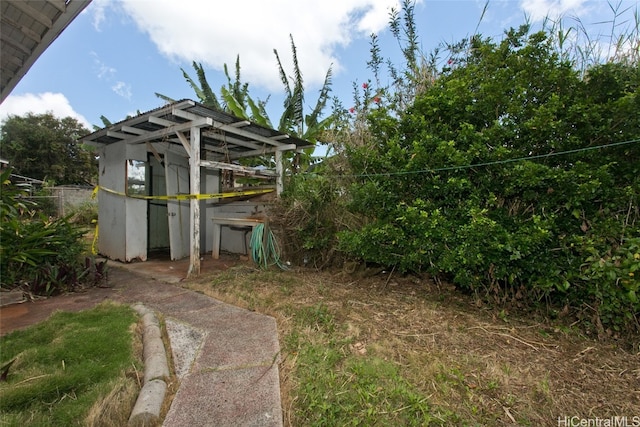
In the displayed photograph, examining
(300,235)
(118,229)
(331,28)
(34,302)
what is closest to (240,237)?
(300,235)

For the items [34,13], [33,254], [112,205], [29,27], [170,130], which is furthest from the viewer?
[112,205]

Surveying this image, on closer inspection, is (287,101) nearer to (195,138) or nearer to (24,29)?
(195,138)

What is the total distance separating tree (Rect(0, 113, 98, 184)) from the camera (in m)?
17.8

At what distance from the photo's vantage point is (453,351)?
2279mm

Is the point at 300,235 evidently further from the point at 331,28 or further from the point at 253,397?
the point at 331,28

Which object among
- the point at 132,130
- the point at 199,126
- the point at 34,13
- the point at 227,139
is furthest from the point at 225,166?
the point at 34,13

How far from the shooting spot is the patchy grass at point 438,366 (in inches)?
64.2

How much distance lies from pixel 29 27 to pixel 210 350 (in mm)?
2938

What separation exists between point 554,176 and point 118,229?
737cm

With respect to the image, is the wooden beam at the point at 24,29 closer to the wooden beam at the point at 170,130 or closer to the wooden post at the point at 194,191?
the wooden beam at the point at 170,130

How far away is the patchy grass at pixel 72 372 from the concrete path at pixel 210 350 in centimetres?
31

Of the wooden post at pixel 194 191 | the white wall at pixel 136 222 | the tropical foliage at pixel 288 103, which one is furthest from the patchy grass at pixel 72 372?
the tropical foliage at pixel 288 103

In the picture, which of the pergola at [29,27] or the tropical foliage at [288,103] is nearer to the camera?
the pergola at [29,27]

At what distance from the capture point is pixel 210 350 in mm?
2291
